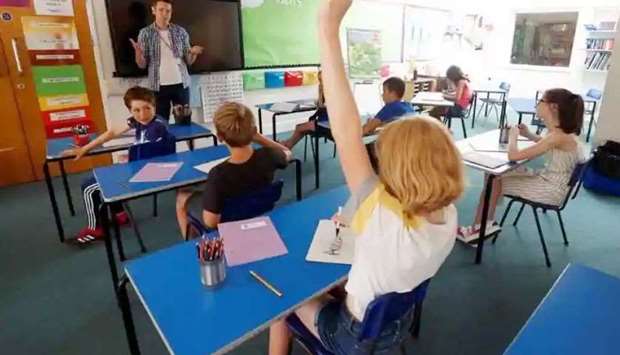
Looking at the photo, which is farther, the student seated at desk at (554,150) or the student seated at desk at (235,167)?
the student seated at desk at (554,150)

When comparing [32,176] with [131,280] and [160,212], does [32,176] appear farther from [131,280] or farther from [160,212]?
[131,280]

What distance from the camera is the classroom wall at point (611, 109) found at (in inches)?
159

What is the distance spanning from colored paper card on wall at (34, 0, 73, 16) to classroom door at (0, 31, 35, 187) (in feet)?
1.20

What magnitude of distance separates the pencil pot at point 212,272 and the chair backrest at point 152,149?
1.62 meters

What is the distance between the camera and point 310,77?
6.28 m

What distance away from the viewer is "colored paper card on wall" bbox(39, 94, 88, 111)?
400 cm

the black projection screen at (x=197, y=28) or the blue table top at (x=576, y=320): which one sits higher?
the black projection screen at (x=197, y=28)

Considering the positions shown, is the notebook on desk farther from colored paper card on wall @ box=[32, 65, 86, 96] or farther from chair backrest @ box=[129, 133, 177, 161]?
colored paper card on wall @ box=[32, 65, 86, 96]

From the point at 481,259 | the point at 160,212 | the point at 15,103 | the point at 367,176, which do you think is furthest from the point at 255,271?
the point at 15,103

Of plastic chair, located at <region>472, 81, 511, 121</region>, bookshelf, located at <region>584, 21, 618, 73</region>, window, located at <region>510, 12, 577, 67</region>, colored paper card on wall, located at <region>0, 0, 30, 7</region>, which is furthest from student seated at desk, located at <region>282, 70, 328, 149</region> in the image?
window, located at <region>510, 12, 577, 67</region>

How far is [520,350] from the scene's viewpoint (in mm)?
925

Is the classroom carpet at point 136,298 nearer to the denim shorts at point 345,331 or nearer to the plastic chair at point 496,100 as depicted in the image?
the denim shorts at point 345,331

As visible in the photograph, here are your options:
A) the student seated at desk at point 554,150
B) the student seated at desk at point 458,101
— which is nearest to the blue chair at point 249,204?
the student seated at desk at point 554,150

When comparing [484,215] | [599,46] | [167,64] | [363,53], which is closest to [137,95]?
[167,64]
